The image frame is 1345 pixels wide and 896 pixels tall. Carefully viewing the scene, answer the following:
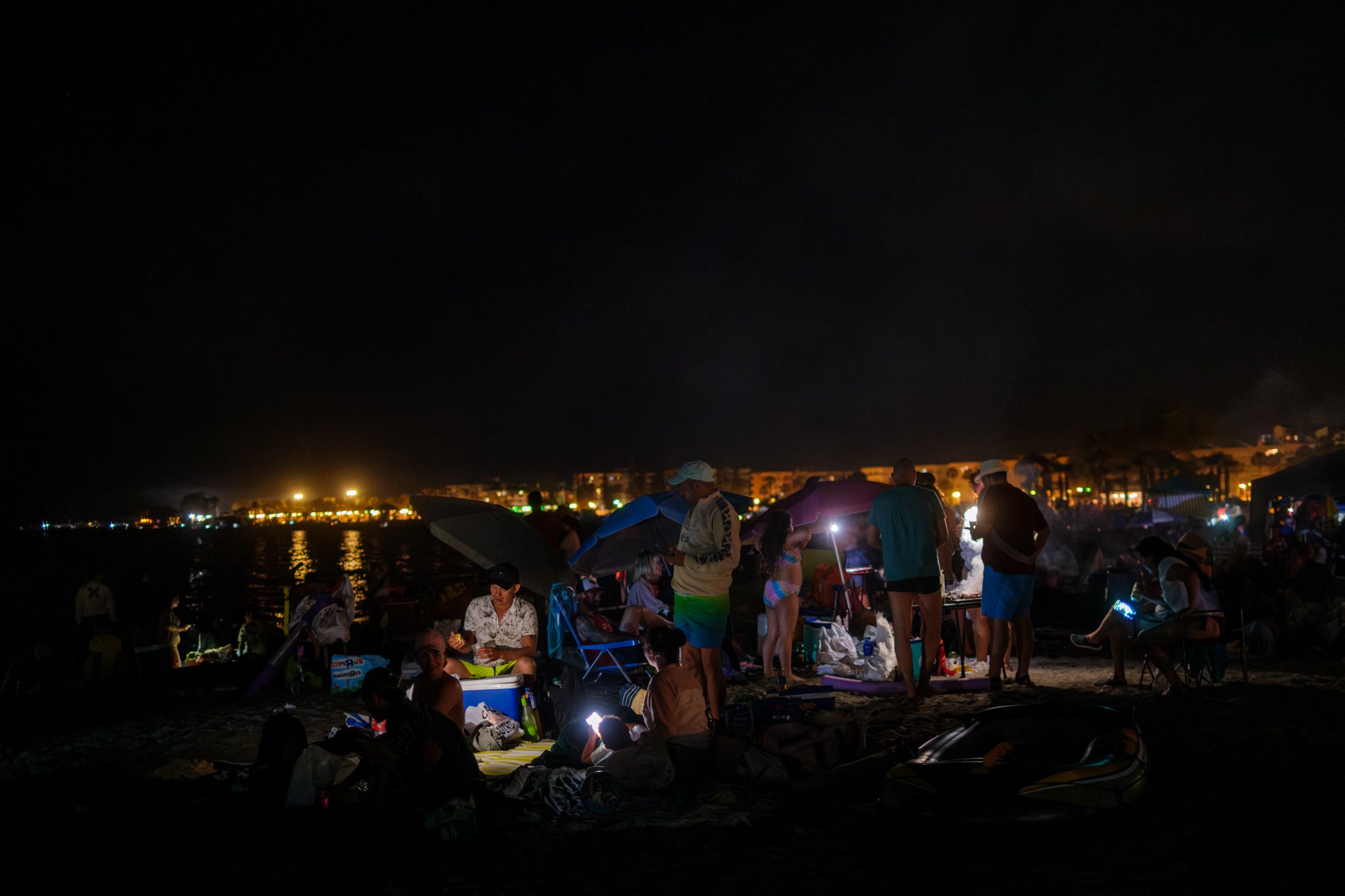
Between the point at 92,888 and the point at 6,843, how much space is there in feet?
3.77

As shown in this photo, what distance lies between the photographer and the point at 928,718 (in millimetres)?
6574

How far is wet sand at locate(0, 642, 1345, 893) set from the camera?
3.74 m

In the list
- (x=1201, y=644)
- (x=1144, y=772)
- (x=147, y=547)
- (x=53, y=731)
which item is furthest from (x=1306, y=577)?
(x=147, y=547)

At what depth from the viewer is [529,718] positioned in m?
6.78

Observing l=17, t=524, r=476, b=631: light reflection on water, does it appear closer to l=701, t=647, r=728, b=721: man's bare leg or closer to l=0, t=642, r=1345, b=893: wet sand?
l=0, t=642, r=1345, b=893: wet sand

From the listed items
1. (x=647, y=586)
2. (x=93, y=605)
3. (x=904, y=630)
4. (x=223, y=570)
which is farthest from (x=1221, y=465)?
(x=223, y=570)

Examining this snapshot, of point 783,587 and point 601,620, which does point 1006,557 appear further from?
point 601,620

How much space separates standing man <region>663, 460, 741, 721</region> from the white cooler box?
4.93ft

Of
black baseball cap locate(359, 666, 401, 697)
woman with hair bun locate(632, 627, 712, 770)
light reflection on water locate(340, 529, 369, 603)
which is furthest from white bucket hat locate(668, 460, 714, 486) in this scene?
light reflection on water locate(340, 529, 369, 603)

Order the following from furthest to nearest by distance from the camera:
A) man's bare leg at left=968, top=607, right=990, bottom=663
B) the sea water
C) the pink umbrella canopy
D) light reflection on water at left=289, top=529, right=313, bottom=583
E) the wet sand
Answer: light reflection on water at left=289, top=529, right=313, bottom=583
the sea water
the pink umbrella canopy
man's bare leg at left=968, top=607, right=990, bottom=663
the wet sand

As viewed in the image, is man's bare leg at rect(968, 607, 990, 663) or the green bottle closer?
the green bottle

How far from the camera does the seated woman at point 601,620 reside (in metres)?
7.86

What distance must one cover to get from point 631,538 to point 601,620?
2.47m

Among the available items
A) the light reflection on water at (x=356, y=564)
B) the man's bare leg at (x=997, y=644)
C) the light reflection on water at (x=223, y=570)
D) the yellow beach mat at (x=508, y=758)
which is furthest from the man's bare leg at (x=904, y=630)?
the light reflection on water at (x=356, y=564)
